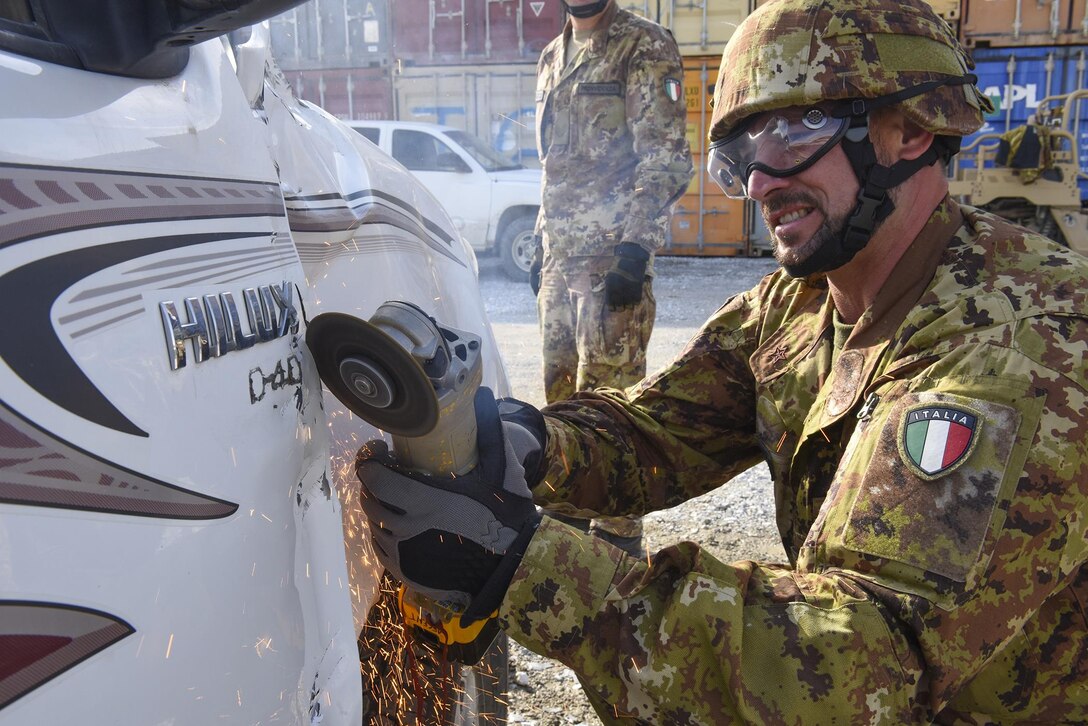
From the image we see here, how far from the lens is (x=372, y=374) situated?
4.02 ft

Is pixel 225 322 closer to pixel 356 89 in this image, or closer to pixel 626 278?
pixel 626 278

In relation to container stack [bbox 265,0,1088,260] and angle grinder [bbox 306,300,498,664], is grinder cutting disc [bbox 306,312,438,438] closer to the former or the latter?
angle grinder [bbox 306,300,498,664]

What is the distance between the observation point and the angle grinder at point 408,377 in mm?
1203

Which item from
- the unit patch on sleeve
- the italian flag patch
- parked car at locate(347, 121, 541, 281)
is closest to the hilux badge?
the italian flag patch

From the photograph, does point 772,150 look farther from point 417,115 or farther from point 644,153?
point 417,115

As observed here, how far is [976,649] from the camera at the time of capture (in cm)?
144

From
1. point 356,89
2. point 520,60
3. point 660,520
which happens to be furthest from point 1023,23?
point 660,520

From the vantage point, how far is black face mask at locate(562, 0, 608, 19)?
4.16 meters

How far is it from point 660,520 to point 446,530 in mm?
2894

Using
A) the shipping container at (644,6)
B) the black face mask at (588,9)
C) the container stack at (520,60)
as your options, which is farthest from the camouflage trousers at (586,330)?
the shipping container at (644,6)

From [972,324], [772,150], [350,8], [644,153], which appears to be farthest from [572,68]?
[350,8]

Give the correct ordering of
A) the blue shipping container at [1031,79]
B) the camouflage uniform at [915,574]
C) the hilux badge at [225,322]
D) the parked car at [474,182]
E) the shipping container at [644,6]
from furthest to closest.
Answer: the shipping container at [644,6]
the blue shipping container at [1031,79]
the parked car at [474,182]
the camouflage uniform at [915,574]
the hilux badge at [225,322]

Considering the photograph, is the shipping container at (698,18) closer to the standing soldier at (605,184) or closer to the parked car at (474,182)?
the parked car at (474,182)

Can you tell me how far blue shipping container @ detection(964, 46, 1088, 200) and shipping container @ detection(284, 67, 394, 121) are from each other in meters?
7.21
